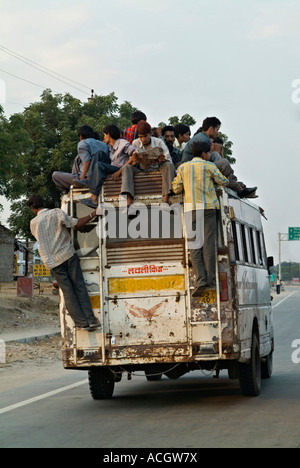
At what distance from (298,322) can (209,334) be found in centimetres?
2289

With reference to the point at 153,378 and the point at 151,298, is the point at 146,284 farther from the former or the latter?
the point at 153,378

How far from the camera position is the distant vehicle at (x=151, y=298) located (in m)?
9.93

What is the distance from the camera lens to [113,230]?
1030cm

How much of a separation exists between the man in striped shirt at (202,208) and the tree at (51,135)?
2585cm

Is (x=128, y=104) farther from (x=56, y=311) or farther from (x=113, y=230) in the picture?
(x=113, y=230)

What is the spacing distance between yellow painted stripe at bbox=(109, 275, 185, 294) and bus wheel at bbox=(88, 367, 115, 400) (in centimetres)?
139

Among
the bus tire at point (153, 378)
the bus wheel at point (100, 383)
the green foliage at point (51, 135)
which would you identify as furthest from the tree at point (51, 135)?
the bus wheel at point (100, 383)

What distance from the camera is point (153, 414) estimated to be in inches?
384

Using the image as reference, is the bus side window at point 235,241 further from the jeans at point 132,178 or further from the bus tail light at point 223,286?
the jeans at point 132,178

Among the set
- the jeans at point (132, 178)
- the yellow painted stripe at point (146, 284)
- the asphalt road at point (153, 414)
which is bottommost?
the asphalt road at point (153, 414)

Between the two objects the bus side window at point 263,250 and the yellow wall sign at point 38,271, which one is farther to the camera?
the yellow wall sign at point 38,271

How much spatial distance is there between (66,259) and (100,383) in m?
1.94

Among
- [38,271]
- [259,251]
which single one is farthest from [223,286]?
[38,271]
